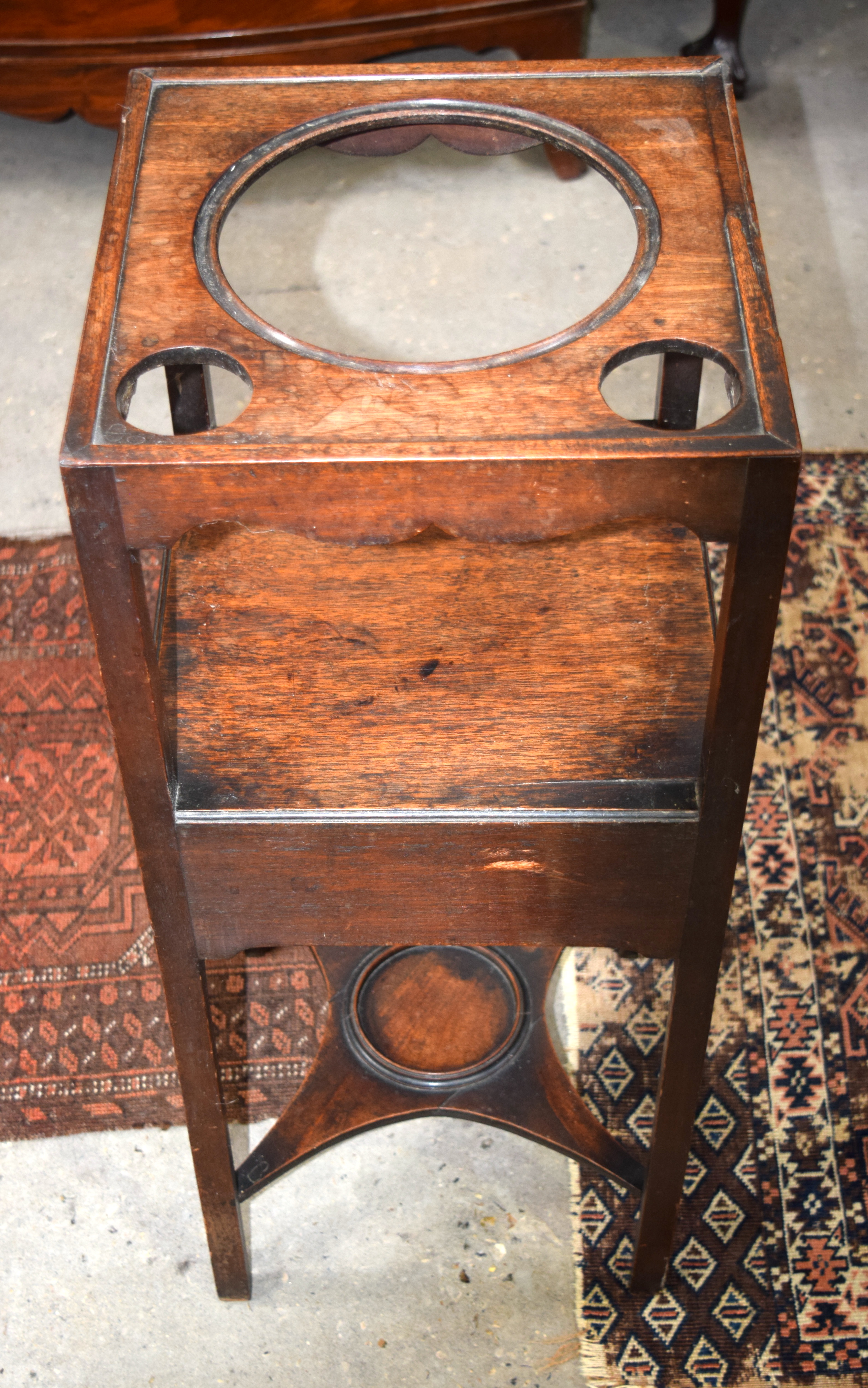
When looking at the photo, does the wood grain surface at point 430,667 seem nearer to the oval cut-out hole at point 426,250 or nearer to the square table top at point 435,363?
the square table top at point 435,363

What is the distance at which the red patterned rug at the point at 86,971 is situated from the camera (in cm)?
202

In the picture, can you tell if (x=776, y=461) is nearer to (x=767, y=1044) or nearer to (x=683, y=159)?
(x=683, y=159)

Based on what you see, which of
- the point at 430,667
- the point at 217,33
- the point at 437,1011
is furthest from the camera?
the point at 217,33

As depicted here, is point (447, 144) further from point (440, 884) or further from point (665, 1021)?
point (665, 1021)

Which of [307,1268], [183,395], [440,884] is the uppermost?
[183,395]

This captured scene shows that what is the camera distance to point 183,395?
Result: 6.09ft

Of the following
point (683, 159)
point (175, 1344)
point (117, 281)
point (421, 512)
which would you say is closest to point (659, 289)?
point (683, 159)

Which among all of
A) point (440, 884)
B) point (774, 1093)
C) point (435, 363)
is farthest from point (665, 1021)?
point (435, 363)

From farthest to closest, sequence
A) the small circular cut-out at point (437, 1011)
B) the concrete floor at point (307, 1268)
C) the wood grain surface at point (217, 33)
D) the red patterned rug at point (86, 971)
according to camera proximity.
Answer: the wood grain surface at point (217, 33) → the red patterned rug at point (86, 971) → the small circular cut-out at point (437, 1011) → the concrete floor at point (307, 1268)

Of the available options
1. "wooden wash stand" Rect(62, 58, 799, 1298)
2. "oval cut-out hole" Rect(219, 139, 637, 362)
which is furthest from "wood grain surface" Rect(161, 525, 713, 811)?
"oval cut-out hole" Rect(219, 139, 637, 362)

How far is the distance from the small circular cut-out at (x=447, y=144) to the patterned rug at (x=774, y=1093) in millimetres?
1049

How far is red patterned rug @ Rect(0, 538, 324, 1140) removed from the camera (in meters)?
2.02

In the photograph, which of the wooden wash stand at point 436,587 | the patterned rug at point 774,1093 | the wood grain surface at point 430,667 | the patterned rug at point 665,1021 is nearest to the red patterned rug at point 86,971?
the patterned rug at point 665,1021

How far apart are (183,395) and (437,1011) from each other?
0.85m
